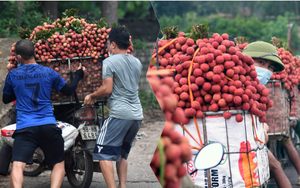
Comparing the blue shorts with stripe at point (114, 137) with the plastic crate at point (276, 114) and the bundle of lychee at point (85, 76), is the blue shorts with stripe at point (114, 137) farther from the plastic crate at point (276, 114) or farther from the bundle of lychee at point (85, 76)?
the plastic crate at point (276, 114)

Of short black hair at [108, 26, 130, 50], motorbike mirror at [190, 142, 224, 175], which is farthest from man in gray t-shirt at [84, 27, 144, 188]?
motorbike mirror at [190, 142, 224, 175]

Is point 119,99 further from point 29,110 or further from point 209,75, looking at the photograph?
point 209,75

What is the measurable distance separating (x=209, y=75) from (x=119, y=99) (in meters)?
0.85

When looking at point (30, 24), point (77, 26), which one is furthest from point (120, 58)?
point (30, 24)

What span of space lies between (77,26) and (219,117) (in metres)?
1.89

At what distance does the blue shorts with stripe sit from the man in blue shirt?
1.42ft

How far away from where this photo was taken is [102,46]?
9.90 ft

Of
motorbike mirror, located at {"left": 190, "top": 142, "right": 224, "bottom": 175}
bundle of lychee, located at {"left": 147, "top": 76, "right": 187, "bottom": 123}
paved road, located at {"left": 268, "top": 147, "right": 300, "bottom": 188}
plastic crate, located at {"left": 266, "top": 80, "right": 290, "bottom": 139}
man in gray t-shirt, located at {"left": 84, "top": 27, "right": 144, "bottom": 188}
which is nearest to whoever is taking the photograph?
bundle of lychee, located at {"left": 147, "top": 76, "right": 187, "bottom": 123}

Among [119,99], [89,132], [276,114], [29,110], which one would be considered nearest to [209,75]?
[119,99]

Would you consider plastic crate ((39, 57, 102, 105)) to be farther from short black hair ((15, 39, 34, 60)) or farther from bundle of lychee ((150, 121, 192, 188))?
bundle of lychee ((150, 121, 192, 188))

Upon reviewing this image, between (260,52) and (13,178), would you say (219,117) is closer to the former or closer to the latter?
(260,52)

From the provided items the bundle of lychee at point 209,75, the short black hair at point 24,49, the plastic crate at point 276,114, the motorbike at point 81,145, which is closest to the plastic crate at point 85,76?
the motorbike at point 81,145

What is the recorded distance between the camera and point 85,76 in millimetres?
2916

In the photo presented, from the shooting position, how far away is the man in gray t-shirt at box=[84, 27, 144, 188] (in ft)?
7.39
